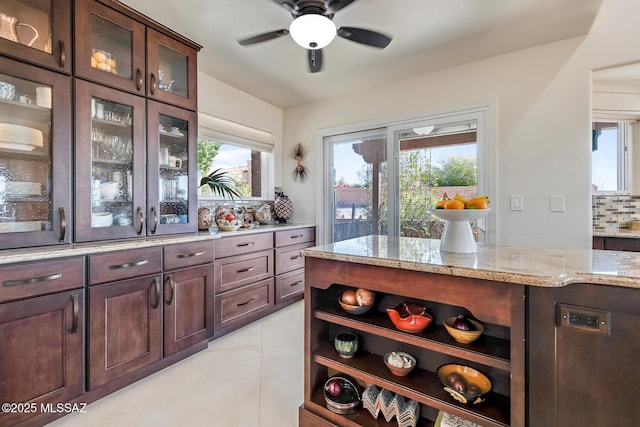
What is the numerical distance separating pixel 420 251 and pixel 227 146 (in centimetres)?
278

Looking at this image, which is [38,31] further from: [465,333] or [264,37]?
[465,333]

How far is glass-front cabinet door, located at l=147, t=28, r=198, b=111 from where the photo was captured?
216 cm

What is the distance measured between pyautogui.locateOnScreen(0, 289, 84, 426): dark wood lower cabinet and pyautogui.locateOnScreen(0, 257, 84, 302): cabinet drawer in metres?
0.04

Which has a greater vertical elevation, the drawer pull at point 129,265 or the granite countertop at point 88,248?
the granite countertop at point 88,248

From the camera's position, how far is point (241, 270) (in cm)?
279

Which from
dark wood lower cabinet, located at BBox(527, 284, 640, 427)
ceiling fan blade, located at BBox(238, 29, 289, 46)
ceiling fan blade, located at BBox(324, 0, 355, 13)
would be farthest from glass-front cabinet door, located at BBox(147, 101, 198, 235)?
dark wood lower cabinet, located at BBox(527, 284, 640, 427)

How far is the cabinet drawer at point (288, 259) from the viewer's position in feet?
10.6

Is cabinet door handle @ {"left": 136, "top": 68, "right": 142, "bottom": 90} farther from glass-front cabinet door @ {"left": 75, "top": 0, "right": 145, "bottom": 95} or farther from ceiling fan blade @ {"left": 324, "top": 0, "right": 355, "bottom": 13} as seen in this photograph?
ceiling fan blade @ {"left": 324, "top": 0, "right": 355, "bottom": 13}

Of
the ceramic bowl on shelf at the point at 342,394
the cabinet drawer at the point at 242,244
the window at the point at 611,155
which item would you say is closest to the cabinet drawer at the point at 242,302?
the cabinet drawer at the point at 242,244

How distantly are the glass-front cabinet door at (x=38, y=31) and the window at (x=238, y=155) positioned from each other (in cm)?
133

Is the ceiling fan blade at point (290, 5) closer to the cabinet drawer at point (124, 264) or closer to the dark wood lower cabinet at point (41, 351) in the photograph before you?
the cabinet drawer at point (124, 264)

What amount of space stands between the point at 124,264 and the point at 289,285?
184cm

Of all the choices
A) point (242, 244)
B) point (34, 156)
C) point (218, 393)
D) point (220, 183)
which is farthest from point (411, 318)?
point (220, 183)

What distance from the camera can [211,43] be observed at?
8.02 ft
